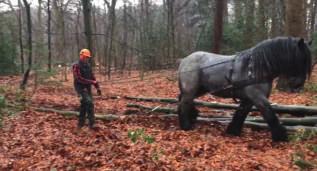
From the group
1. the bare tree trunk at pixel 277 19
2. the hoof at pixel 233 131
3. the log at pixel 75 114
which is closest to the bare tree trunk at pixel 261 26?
the bare tree trunk at pixel 277 19

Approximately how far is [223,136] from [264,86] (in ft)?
4.33

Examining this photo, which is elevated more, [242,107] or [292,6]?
[292,6]

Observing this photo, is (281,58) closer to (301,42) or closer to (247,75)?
(301,42)

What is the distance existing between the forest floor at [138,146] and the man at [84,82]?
1.29 ft

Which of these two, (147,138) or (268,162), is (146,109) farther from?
(268,162)

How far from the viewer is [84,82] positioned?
31.1 feet

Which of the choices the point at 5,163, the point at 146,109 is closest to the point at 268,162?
the point at 5,163

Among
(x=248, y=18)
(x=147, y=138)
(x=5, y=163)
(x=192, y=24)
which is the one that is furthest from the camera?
(x=192, y=24)

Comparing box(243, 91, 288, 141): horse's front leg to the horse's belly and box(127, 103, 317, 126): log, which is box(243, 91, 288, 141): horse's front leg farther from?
box(127, 103, 317, 126): log

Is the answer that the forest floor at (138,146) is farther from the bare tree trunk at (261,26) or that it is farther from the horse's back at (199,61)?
the bare tree trunk at (261,26)

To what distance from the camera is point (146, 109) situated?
11.4 metres

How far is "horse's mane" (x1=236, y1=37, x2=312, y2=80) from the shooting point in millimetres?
7711

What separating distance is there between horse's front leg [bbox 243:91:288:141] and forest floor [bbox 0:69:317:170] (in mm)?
205

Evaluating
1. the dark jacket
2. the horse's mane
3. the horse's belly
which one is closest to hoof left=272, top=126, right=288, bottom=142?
the horse's mane
